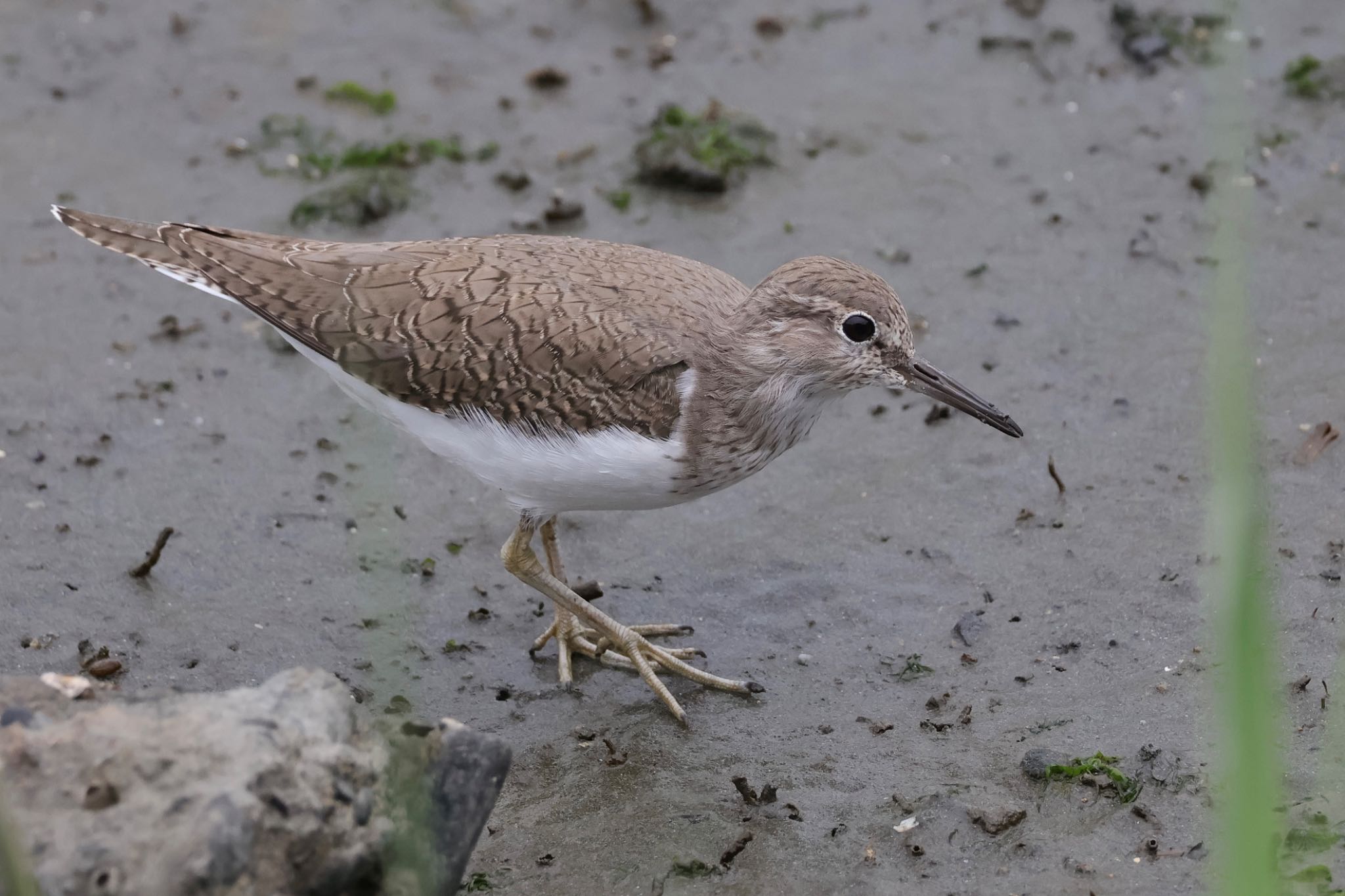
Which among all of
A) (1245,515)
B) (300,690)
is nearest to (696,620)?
(300,690)

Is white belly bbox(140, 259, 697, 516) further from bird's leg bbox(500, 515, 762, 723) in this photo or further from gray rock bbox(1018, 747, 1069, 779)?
gray rock bbox(1018, 747, 1069, 779)

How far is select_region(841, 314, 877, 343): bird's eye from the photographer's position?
4984mm

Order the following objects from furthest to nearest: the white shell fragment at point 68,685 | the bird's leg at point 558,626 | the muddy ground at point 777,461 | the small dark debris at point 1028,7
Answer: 1. the small dark debris at point 1028,7
2. the bird's leg at point 558,626
3. the muddy ground at point 777,461
4. the white shell fragment at point 68,685

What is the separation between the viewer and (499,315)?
16.7ft

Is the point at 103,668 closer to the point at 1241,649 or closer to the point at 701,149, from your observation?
the point at 1241,649

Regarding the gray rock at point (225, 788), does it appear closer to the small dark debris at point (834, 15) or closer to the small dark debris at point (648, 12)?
the small dark debris at point (648, 12)

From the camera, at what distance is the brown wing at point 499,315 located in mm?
5004

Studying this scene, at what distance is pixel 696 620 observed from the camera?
5.85 metres

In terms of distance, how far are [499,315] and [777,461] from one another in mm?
2006

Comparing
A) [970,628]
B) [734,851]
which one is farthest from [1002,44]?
[734,851]

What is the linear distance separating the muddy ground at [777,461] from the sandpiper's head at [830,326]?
1.18m

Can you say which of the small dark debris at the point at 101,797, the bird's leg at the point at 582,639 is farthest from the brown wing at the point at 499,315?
the small dark debris at the point at 101,797

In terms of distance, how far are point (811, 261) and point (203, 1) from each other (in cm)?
620

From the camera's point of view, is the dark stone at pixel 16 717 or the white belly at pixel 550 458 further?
the white belly at pixel 550 458
